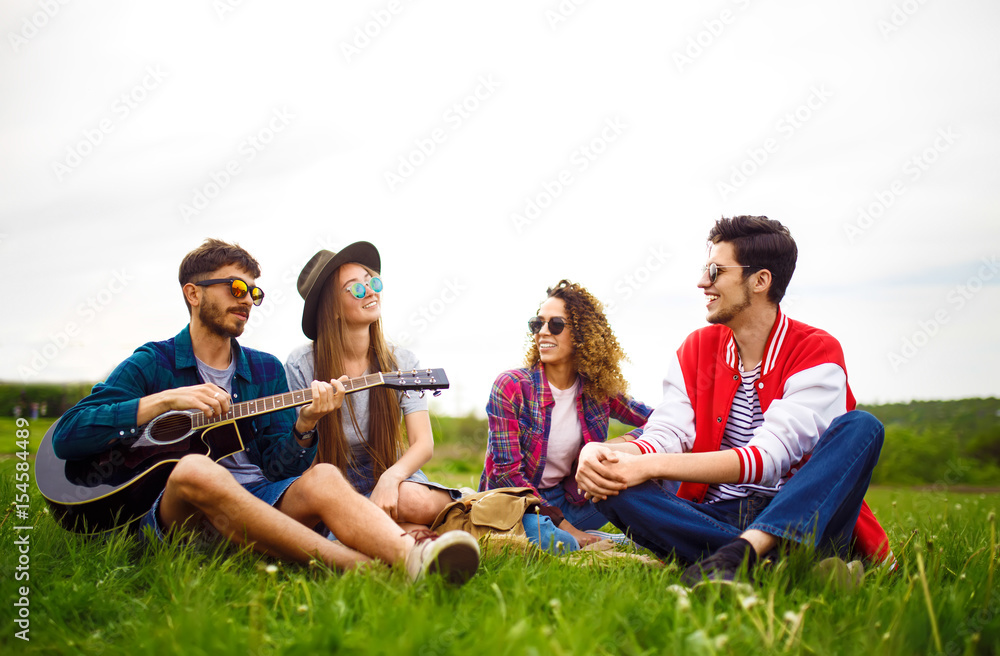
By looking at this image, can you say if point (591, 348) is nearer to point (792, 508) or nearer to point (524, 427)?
point (524, 427)

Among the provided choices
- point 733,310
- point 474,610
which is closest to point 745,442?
point 733,310

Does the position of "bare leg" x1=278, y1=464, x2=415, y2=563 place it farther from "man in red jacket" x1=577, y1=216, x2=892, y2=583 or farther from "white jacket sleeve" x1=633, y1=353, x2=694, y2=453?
"white jacket sleeve" x1=633, y1=353, x2=694, y2=453

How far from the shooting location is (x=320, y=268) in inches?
161

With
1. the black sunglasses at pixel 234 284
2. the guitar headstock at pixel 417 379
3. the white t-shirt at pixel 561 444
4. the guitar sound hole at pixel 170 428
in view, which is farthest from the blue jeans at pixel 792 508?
the black sunglasses at pixel 234 284

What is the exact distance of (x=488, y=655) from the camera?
5.39 ft

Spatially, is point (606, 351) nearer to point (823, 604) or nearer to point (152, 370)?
point (823, 604)

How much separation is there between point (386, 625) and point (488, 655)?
33 centimetres

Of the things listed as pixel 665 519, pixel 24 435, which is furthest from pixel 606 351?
pixel 24 435

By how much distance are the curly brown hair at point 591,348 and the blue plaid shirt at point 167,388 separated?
1819mm

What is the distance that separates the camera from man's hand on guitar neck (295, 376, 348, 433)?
3.30m

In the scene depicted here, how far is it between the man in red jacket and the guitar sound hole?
2045 mm

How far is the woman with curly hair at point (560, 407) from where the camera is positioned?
425cm

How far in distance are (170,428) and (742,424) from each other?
2.89 metres

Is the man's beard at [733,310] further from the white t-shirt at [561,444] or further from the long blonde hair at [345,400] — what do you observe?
the long blonde hair at [345,400]
